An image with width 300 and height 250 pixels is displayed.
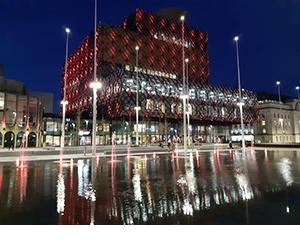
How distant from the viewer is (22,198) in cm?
807

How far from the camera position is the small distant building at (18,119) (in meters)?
50.0

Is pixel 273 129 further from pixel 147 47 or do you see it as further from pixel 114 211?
pixel 114 211

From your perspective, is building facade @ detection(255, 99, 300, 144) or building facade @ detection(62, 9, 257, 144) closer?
building facade @ detection(62, 9, 257, 144)

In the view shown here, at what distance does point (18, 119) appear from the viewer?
51969mm

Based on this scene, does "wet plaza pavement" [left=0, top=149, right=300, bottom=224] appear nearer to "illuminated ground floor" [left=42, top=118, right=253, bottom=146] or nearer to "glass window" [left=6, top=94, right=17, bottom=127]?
"illuminated ground floor" [left=42, top=118, right=253, bottom=146]

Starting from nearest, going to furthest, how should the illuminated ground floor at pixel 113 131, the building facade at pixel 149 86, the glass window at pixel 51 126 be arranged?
the glass window at pixel 51 126 → the illuminated ground floor at pixel 113 131 → the building facade at pixel 149 86

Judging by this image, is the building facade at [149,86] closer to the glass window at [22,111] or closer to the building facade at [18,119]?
the building facade at [18,119]

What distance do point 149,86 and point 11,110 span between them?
125 ft

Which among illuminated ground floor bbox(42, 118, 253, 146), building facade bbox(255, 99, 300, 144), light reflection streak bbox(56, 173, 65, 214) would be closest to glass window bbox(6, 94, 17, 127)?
illuminated ground floor bbox(42, 118, 253, 146)

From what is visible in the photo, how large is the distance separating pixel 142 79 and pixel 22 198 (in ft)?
212

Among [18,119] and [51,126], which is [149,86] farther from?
[18,119]

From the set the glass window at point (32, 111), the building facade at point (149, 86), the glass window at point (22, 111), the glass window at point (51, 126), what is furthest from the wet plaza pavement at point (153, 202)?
the glass window at point (51, 126)

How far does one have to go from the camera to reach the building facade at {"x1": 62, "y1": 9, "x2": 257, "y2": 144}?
6656cm

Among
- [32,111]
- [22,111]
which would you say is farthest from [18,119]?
[32,111]
